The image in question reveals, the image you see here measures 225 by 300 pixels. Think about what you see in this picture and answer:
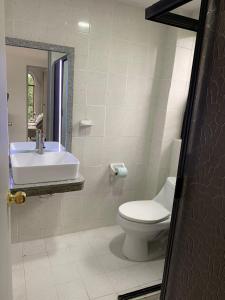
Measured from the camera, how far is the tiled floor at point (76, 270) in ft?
5.64

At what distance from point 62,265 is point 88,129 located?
124 cm

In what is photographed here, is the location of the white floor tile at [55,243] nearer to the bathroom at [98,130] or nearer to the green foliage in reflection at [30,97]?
the bathroom at [98,130]

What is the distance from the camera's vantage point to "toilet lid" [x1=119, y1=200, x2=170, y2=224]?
1947 mm

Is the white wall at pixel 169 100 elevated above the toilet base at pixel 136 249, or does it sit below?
above

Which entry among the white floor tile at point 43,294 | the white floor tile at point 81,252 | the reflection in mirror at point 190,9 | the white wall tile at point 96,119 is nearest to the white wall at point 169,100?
the reflection in mirror at point 190,9

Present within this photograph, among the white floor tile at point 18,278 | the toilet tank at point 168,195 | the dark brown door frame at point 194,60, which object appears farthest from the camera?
the toilet tank at point 168,195

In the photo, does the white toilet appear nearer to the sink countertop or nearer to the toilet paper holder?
the toilet paper holder

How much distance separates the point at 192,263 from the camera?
0.95 meters

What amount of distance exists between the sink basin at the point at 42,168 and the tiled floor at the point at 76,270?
2.63ft

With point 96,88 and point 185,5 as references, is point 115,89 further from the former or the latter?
point 185,5

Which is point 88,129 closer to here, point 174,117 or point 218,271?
point 174,117

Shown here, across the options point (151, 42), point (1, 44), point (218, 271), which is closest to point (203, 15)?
point (1, 44)

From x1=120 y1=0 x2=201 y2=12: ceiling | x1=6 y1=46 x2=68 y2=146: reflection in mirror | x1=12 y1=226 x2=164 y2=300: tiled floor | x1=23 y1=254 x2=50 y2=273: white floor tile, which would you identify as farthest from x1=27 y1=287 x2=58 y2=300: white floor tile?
x1=120 y1=0 x2=201 y2=12: ceiling

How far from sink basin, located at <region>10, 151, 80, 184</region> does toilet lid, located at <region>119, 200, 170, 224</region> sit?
22.7 inches
